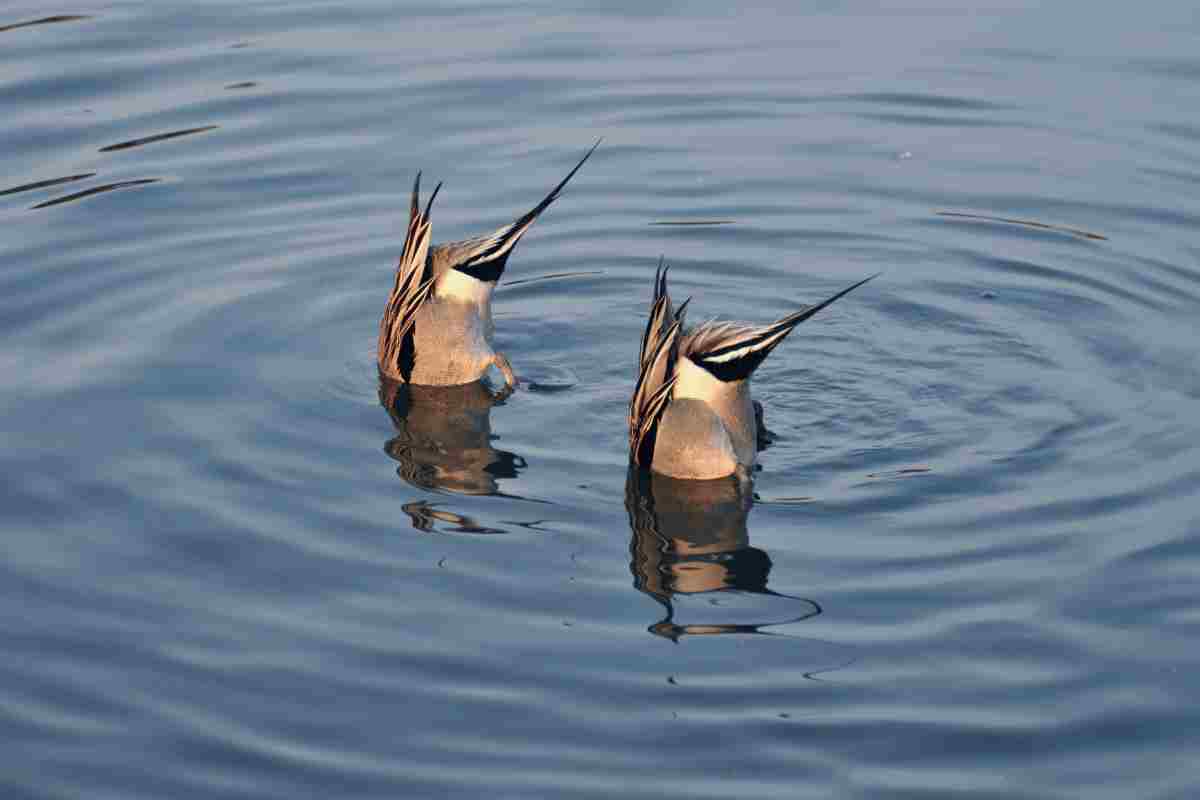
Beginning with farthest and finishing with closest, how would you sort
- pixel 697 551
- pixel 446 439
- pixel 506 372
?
pixel 506 372, pixel 446 439, pixel 697 551

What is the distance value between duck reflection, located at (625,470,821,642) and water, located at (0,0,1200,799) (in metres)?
0.03

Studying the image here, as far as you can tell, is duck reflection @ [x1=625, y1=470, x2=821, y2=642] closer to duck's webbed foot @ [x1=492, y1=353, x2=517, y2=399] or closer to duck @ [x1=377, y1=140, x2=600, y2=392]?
duck's webbed foot @ [x1=492, y1=353, x2=517, y2=399]

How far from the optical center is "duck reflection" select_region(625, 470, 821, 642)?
8359 mm

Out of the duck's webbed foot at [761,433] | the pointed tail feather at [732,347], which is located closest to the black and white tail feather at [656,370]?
the pointed tail feather at [732,347]

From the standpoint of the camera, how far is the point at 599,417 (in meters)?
10.8

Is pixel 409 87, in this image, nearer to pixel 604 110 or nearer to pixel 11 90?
pixel 604 110

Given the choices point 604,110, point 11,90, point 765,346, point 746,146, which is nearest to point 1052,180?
point 746,146

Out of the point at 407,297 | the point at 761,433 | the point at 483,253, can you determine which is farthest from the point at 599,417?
the point at 407,297

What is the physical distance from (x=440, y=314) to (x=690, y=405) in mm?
2240

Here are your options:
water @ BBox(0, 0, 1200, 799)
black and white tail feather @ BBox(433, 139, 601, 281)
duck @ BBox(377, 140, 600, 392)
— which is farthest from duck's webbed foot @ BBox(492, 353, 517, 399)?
black and white tail feather @ BBox(433, 139, 601, 281)

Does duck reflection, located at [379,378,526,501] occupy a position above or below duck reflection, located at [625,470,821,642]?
above

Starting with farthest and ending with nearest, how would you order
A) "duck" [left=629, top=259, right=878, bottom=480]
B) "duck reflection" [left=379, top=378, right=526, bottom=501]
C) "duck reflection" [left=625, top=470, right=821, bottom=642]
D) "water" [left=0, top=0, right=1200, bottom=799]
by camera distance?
1. "duck reflection" [left=379, top=378, right=526, bottom=501]
2. "duck" [left=629, top=259, right=878, bottom=480]
3. "duck reflection" [left=625, top=470, right=821, bottom=642]
4. "water" [left=0, top=0, right=1200, bottom=799]

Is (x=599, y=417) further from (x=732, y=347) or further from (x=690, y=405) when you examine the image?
(x=732, y=347)

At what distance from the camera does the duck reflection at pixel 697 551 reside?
8359 millimetres
